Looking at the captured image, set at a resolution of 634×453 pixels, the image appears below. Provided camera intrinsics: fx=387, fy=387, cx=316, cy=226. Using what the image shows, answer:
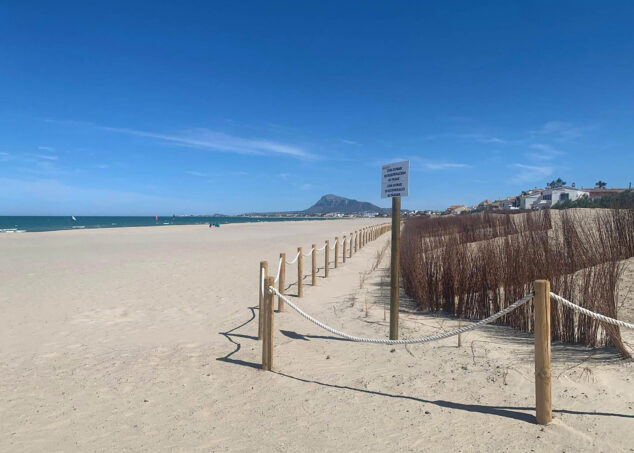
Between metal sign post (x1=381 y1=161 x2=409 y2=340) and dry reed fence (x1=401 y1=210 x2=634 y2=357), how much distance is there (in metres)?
1.69

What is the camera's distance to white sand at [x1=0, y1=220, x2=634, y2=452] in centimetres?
289

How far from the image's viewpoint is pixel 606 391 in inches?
129

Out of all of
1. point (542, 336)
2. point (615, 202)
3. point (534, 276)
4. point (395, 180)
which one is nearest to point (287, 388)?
point (542, 336)

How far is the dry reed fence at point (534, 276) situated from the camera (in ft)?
13.7

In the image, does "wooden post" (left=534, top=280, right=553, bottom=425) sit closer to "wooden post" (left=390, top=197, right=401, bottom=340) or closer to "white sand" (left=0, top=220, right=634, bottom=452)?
"white sand" (left=0, top=220, right=634, bottom=452)

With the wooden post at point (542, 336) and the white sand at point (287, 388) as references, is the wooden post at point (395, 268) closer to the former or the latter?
the white sand at point (287, 388)

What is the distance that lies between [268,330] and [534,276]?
3636 mm

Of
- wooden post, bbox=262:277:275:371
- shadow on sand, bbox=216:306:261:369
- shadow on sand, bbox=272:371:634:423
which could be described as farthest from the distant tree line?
shadow on sand, bbox=216:306:261:369

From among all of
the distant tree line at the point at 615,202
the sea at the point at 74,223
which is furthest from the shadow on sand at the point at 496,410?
the sea at the point at 74,223

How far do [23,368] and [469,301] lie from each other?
5.83 m

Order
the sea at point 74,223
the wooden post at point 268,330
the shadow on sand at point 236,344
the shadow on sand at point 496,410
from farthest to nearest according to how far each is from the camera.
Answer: the sea at point 74,223 → the shadow on sand at point 236,344 → the wooden post at point 268,330 → the shadow on sand at point 496,410

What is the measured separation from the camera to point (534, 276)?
520cm

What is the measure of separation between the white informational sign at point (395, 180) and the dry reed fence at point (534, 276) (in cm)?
209

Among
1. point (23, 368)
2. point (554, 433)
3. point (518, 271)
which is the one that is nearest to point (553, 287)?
point (518, 271)
